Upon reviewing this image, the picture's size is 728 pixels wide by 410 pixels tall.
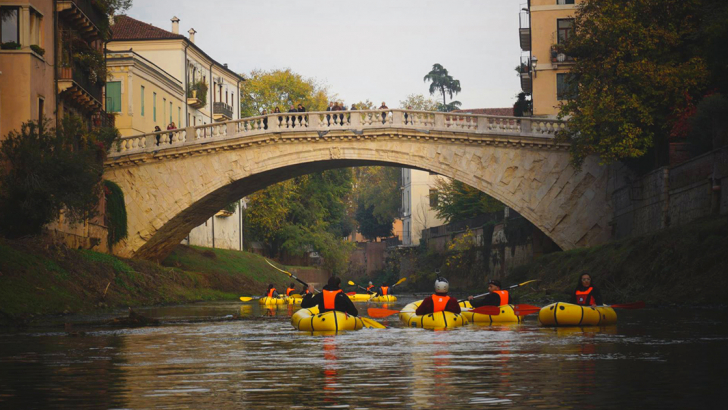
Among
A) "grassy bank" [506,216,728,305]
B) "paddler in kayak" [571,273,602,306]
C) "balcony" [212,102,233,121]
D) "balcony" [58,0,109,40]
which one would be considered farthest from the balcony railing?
"balcony" [212,102,233,121]

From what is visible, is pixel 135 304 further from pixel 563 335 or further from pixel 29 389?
pixel 29 389

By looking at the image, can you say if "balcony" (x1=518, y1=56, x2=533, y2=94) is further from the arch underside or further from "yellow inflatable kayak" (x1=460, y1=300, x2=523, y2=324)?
"yellow inflatable kayak" (x1=460, y1=300, x2=523, y2=324)

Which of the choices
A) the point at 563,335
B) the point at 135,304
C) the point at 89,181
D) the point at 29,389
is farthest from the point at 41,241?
the point at 29,389

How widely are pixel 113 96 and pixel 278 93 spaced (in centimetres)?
2673

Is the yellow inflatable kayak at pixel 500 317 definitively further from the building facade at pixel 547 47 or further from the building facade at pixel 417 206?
the building facade at pixel 417 206

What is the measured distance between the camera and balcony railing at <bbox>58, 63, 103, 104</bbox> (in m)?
36.8

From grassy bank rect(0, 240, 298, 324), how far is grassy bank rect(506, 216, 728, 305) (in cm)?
1502

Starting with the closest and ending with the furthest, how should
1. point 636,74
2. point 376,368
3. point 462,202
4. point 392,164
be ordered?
point 376,368, point 636,74, point 392,164, point 462,202

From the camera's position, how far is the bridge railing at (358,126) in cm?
4469

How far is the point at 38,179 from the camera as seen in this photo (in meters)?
31.4

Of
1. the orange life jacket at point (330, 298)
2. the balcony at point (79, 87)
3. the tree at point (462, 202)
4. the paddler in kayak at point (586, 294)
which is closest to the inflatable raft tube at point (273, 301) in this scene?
the balcony at point (79, 87)

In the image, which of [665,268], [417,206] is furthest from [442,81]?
[665,268]

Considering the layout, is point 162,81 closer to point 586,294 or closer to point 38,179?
point 38,179

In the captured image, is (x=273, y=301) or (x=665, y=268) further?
(x=273, y=301)
